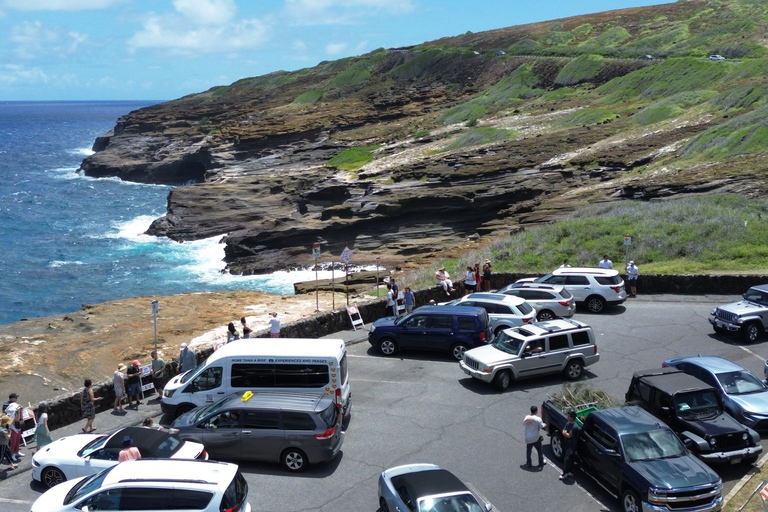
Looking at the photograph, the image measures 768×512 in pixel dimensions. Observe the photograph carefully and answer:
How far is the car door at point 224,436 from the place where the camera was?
14938 mm

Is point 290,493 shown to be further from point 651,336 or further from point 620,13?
point 620,13

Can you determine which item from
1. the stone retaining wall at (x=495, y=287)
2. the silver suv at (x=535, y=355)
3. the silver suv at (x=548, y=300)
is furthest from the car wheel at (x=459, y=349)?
the stone retaining wall at (x=495, y=287)

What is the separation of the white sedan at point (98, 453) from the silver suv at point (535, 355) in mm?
7643

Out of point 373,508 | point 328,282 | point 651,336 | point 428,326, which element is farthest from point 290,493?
point 328,282

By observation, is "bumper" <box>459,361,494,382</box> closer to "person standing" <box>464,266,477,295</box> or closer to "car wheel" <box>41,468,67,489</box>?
"person standing" <box>464,266,477,295</box>

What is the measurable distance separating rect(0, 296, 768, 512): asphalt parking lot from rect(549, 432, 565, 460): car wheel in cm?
20

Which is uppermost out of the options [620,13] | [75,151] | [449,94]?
[620,13]

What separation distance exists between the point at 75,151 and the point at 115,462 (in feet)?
Result: 488

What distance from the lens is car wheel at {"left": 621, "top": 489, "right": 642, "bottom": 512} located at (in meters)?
12.6

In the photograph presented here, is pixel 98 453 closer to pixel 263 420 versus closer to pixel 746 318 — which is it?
pixel 263 420

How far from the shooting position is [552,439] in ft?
50.9

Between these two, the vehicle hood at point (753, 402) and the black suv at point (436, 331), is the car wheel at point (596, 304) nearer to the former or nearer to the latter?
the black suv at point (436, 331)

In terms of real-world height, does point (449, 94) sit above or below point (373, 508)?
above

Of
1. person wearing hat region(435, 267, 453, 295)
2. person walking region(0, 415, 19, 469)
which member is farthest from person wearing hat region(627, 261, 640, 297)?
person walking region(0, 415, 19, 469)
